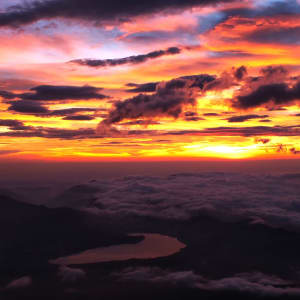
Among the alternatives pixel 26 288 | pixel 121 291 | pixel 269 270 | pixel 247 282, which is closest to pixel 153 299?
pixel 121 291

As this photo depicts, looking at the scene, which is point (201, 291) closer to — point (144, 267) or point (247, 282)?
point (247, 282)

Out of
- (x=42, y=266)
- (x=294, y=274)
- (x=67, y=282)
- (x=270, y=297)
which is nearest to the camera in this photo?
(x=270, y=297)

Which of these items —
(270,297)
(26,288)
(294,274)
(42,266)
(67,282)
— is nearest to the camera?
(270,297)

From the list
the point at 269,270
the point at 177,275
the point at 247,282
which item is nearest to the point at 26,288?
the point at 177,275

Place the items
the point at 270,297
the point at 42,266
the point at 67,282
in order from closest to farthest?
the point at 270,297 < the point at 67,282 < the point at 42,266

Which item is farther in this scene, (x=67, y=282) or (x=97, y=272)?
(x=97, y=272)

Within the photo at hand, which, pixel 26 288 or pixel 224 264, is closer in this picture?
pixel 26 288

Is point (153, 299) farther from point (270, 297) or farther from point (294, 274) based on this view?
point (294, 274)

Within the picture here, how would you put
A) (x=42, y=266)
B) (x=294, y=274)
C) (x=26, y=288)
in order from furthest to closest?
(x=42, y=266) → (x=294, y=274) → (x=26, y=288)
